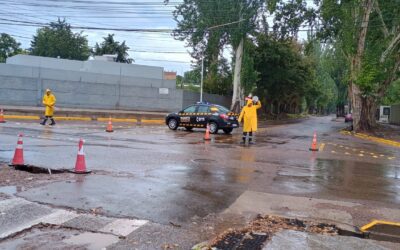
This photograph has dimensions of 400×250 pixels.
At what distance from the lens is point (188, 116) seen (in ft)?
81.2

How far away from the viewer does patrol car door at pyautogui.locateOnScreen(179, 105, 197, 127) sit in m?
24.7

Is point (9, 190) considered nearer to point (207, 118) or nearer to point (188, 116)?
point (207, 118)

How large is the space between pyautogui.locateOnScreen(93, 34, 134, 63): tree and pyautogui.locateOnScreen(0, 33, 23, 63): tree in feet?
60.0

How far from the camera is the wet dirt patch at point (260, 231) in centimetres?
584

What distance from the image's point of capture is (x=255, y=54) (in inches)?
1869

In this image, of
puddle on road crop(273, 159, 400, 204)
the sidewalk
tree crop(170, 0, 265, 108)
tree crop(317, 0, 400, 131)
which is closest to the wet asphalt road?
puddle on road crop(273, 159, 400, 204)

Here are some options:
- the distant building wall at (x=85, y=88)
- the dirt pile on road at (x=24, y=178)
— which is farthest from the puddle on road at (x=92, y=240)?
the distant building wall at (x=85, y=88)

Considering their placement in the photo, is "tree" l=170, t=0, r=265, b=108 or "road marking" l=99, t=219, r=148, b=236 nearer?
"road marking" l=99, t=219, r=148, b=236

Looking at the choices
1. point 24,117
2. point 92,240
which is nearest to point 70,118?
point 24,117

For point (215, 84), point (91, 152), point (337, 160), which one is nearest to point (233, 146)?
point (337, 160)

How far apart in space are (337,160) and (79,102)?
27.2 meters

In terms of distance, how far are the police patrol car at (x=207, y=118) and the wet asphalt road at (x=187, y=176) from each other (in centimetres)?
612

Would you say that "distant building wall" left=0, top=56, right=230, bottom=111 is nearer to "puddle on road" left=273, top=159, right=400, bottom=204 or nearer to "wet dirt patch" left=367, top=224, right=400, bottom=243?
"puddle on road" left=273, top=159, right=400, bottom=204

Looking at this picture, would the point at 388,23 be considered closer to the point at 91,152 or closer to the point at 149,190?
the point at 91,152
